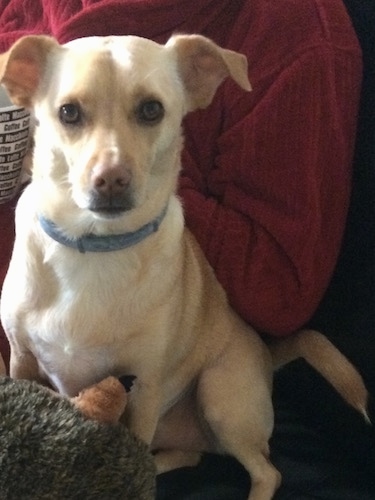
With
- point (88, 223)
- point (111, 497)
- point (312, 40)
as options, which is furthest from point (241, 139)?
point (111, 497)

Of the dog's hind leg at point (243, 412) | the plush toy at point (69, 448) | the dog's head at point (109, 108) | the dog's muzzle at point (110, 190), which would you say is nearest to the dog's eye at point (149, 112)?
the dog's head at point (109, 108)

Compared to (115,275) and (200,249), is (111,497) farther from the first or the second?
(200,249)

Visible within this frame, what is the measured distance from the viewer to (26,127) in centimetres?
138

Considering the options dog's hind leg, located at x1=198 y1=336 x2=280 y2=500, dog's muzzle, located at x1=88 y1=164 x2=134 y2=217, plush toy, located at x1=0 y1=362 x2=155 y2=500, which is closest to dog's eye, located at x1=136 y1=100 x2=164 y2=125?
dog's muzzle, located at x1=88 y1=164 x2=134 y2=217

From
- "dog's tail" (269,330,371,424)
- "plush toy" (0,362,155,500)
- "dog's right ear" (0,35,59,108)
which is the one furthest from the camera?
"dog's tail" (269,330,371,424)

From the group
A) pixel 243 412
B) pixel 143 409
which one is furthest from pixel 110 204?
pixel 243 412

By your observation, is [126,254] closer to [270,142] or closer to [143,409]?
[143,409]

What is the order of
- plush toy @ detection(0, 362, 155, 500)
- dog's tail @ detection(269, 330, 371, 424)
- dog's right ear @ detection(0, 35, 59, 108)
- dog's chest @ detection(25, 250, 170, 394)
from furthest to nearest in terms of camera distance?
dog's tail @ detection(269, 330, 371, 424) < dog's chest @ detection(25, 250, 170, 394) < dog's right ear @ detection(0, 35, 59, 108) < plush toy @ detection(0, 362, 155, 500)

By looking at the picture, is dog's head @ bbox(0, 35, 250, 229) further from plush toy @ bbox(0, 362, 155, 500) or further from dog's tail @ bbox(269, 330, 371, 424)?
dog's tail @ bbox(269, 330, 371, 424)

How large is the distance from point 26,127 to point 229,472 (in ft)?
2.47

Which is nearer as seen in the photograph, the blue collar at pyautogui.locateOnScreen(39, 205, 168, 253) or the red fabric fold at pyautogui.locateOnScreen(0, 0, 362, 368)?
the blue collar at pyautogui.locateOnScreen(39, 205, 168, 253)

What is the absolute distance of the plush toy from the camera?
0.99m

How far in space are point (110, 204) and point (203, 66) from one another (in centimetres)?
31

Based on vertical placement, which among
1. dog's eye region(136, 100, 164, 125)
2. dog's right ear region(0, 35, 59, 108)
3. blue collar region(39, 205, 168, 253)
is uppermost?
dog's right ear region(0, 35, 59, 108)
